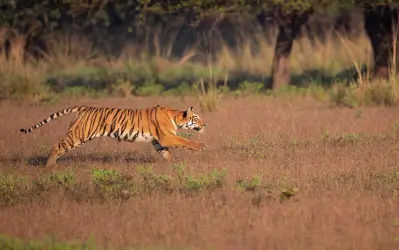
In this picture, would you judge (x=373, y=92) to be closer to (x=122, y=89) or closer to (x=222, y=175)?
(x=122, y=89)

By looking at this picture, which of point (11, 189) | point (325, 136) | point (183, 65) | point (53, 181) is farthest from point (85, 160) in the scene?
point (183, 65)

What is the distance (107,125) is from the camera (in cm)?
1181

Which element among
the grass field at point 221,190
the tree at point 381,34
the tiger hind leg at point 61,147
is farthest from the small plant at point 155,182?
the tree at point 381,34

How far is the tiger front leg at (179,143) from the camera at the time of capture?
37.9ft

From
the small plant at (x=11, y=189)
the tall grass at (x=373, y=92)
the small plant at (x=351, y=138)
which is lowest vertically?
the tall grass at (x=373, y=92)

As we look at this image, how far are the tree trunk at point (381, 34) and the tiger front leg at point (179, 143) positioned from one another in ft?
32.4

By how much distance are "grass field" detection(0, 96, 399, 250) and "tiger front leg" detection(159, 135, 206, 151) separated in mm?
211

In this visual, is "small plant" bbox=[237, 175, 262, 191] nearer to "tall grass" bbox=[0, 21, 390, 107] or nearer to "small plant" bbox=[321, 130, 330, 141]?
"small plant" bbox=[321, 130, 330, 141]

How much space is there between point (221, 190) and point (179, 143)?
2.26m

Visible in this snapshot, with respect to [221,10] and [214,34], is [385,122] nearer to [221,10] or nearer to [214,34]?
[221,10]

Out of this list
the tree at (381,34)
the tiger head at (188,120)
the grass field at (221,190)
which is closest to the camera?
the grass field at (221,190)

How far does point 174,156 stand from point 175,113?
88 centimetres

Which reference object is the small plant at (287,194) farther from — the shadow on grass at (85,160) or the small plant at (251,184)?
the shadow on grass at (85,160)

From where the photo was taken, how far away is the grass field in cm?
746
